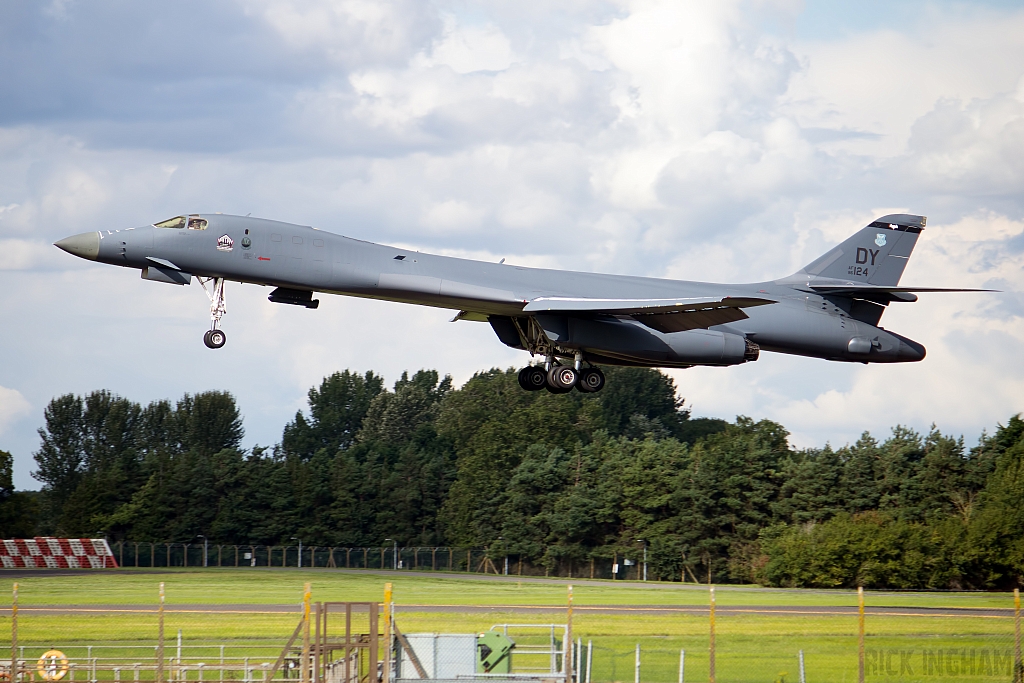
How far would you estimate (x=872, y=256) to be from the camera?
30688 mm

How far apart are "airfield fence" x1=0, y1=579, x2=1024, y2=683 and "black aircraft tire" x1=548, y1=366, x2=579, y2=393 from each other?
5.02 metres

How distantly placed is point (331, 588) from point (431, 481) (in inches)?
1382

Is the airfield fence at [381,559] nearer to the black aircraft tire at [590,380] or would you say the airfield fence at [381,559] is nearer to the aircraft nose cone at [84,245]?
the black aircraft tire at [590,380]

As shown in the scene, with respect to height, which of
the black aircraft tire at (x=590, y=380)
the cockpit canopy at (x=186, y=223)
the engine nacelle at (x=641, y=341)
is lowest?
the black aircraft tire at (x=590, y=380)

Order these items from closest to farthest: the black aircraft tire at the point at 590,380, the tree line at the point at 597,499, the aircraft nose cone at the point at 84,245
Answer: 1. the aircraft nose cone at the point at 84,245
2. the black aircraft tire at the point at 590,380
3. the tree line at the point at 597,499

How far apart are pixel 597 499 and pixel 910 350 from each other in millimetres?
35919

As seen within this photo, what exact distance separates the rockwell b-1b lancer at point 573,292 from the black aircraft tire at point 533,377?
0.11 ft

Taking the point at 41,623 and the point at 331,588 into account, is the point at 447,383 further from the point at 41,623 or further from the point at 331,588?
the point at 41,623

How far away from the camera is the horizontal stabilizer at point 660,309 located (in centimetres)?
2539

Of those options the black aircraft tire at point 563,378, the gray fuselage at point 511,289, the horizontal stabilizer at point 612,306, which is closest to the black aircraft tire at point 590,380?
the black aircraft tire at point 563,378

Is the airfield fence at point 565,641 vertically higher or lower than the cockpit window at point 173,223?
lower

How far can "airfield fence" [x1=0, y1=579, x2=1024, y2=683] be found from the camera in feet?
68.3

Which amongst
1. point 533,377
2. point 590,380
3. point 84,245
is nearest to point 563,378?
point 590,380

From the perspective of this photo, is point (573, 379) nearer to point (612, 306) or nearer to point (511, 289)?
point (612, 306)
